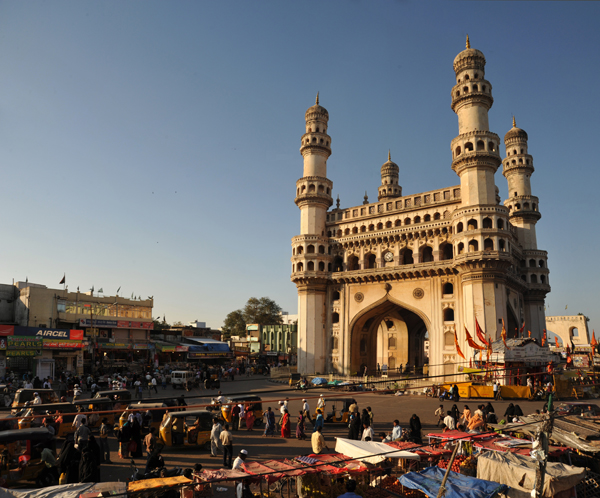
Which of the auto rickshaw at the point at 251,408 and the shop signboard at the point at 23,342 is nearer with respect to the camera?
the auto rickshaw at the point at 251,408

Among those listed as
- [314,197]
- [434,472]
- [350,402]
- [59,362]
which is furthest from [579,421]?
[59,362]

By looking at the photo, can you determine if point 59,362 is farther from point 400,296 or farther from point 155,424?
point 400,296

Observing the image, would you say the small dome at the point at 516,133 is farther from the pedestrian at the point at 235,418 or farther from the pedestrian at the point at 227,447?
the pedestrian at the point at 227,447

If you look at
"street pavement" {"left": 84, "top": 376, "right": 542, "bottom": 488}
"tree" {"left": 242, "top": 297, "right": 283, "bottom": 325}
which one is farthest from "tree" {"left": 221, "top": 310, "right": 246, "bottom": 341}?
"street pavement" {"left": 84, "top": 376, "right": 542, "bottom": 488}

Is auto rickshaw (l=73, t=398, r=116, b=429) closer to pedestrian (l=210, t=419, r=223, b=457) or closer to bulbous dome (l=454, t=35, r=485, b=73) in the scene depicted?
pedestrian (l=210, t=419, r=223, b=457)

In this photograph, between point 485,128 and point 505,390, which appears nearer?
point 505,390

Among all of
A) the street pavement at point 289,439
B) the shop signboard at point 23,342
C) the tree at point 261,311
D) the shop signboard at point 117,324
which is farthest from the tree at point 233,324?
the street pavement at point 289,439

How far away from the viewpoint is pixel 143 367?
4284cm

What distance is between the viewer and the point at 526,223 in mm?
47094

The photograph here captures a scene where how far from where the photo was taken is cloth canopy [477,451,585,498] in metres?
9.25

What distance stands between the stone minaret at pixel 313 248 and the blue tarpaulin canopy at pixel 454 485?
33.9 metres

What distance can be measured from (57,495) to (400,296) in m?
35.3

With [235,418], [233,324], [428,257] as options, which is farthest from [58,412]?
[233,324]

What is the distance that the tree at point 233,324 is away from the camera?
7912 centimetres
